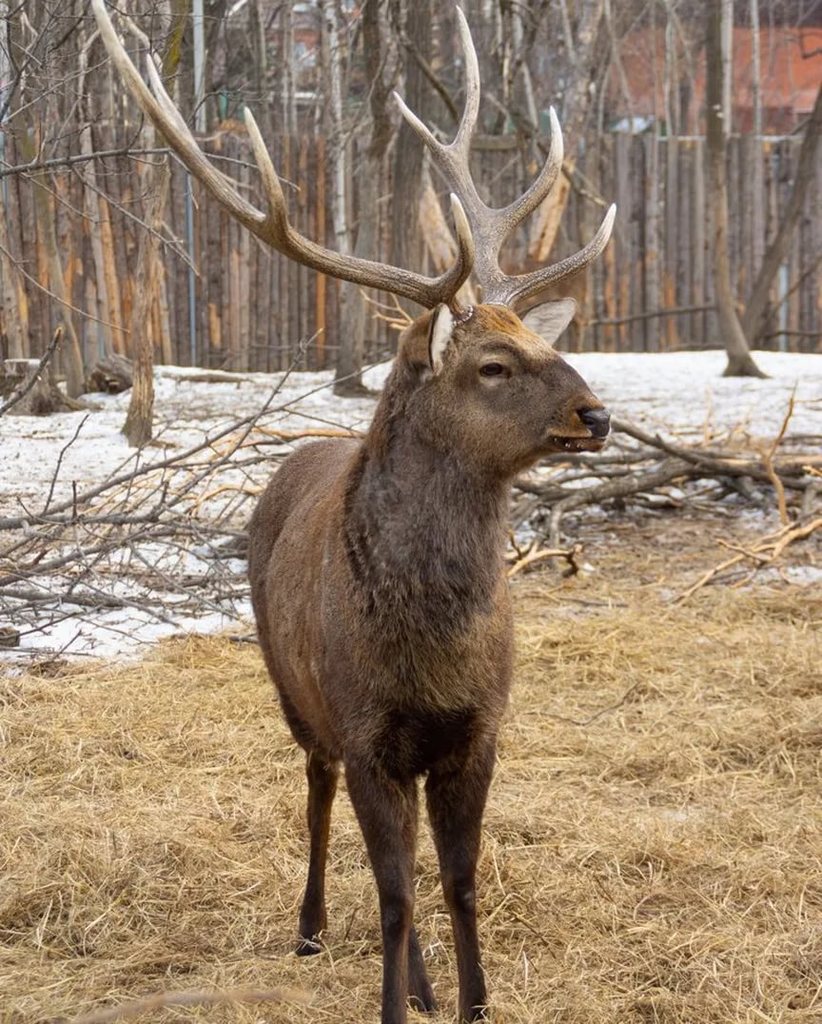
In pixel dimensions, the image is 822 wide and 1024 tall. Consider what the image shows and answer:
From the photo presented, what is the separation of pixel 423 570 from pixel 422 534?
10 centimetres

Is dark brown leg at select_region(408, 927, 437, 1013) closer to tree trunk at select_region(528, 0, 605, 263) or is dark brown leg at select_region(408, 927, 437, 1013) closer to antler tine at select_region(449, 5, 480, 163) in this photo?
antler tine at select_region(449, 5, 480, 163)

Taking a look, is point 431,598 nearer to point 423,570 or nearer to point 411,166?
point 423,570

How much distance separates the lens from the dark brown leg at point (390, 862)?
11.3 feet

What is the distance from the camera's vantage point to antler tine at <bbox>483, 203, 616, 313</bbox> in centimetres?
411

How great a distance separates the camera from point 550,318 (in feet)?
13.8

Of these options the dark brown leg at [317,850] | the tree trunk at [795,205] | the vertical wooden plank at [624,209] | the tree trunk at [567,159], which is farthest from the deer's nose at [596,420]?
the vertical wooden plank at [624,209]

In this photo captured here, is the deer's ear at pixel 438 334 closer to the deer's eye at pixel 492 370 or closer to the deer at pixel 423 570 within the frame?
the deer at pixel 423 570

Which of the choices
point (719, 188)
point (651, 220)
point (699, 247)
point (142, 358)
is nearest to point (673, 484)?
point (142, 358)

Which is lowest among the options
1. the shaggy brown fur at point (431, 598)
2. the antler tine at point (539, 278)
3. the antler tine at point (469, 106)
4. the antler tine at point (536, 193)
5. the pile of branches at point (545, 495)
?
the pile of branches at point (545, 495)

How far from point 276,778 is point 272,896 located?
93 cm

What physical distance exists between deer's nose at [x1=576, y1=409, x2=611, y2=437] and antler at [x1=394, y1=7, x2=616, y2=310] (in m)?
0.67

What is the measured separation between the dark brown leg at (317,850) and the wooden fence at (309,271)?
23.1ft

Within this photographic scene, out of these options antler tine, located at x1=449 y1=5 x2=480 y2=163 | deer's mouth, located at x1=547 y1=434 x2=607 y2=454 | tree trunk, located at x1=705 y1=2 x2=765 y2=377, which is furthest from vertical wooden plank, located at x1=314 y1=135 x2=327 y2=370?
deer's mouth, located at x1=547 y1=434 x2=607 y2=454

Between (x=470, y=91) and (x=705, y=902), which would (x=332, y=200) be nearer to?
(x=470, y=91)
